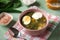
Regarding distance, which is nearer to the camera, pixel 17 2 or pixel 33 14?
pixel 33 14

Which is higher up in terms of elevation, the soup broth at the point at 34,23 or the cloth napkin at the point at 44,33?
Result: the soup broth at the point at 34,23

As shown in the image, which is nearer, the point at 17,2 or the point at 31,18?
the point at 31,18

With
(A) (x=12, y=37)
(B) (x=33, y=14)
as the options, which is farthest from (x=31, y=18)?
(A) (x=12, y=37)

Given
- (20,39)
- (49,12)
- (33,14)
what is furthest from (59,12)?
(20,39)

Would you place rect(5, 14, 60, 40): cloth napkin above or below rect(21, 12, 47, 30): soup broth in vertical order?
below

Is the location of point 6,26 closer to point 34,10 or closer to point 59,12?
point 34,10

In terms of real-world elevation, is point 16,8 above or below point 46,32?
above

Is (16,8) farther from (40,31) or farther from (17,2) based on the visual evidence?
(40,31)

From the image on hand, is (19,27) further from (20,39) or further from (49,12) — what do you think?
(49,12)

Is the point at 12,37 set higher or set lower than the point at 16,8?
lower

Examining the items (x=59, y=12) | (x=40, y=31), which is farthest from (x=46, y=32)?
(x=59, y=12)
